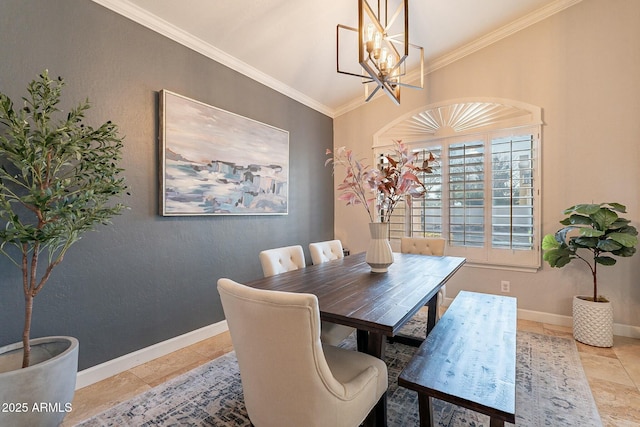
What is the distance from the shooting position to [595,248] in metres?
2.60

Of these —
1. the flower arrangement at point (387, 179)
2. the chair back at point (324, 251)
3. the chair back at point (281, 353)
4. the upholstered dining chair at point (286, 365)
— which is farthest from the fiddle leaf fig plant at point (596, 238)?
the chair back at point (281, 353)

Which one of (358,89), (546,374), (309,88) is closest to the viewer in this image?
(546,374)

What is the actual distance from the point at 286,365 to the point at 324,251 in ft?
5.63

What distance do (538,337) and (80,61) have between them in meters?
4.48

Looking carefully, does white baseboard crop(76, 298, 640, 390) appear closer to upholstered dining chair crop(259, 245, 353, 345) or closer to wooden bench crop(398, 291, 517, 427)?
upholstered dining chair crop(259, 245, 353, 345)

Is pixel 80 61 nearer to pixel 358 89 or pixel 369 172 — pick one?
pixel 369 172

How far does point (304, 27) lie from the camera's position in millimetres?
2848

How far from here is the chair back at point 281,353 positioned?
3.14 ft

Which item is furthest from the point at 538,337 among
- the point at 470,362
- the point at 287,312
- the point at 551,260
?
the point at 287,312

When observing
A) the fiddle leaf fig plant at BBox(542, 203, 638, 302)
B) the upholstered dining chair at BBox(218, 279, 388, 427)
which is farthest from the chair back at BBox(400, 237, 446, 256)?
the upholstered dining chair at BBox(218, 279, 388, 427)

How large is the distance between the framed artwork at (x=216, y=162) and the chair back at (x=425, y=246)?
5.16 feet

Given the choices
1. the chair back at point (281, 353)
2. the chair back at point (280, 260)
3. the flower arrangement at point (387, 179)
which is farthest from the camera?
→ the chair back at point (280, 260)

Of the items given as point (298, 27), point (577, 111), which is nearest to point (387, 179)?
point (298, 27)

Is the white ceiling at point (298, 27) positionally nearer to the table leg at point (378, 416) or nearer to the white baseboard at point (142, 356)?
the white baseboard at point (142, 356)
